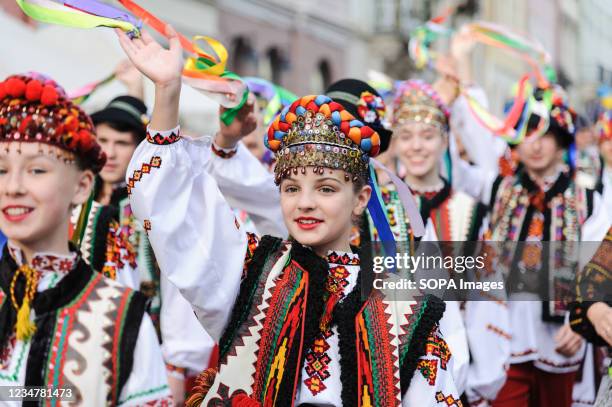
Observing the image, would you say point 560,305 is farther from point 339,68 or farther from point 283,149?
point 339,68

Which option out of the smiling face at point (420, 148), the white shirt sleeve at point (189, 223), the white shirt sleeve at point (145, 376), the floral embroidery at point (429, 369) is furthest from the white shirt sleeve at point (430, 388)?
the smiling face at point (420, 148)

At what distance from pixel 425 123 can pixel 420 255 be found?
1.34 meters

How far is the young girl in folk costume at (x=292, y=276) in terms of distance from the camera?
2795 mm

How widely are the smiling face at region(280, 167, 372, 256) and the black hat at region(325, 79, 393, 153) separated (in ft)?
1.35

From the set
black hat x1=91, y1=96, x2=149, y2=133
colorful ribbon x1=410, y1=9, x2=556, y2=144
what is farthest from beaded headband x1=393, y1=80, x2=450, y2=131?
black hat x1=91, y1=96, x2=149, y2=133

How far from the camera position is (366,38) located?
23.6 meters

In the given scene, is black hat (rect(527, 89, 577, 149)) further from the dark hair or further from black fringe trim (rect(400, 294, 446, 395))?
black fringe trim (rect(400, 294, 446, 395))

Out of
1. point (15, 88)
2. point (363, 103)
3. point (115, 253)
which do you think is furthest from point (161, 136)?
point (115, 253)

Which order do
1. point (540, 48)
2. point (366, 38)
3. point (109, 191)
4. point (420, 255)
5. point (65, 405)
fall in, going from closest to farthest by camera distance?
point (65, 405) → point (420, 255) → point (109, 191) → point (540, 48) → point (366, 38)

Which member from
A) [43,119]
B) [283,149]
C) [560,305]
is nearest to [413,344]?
[283,149]

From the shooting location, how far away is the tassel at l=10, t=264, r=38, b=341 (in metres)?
3.06

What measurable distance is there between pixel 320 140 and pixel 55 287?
98 cm

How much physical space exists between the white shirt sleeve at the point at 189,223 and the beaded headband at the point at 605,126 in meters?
5.72

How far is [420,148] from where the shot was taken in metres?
5.16
